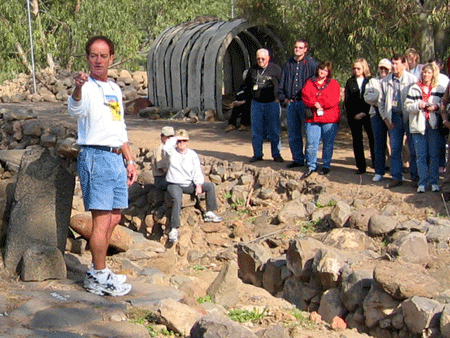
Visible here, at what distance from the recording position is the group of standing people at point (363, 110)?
979 centimetres

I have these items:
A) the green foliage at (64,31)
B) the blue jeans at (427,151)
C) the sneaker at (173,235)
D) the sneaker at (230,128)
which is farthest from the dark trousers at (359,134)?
the green foliage at (64,31)

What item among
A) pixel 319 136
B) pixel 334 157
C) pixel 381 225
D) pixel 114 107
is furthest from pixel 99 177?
pixel 334 157

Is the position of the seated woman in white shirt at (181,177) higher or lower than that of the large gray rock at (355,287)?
higher

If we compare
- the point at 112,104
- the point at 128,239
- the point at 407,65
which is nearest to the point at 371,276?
the point at 128,239

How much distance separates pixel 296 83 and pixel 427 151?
2296 millimetres

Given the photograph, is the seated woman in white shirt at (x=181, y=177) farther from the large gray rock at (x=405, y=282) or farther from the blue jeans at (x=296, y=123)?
the large gray rock at (x=405, y=282)

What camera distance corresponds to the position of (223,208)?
1219cm

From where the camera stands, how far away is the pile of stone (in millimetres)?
25203

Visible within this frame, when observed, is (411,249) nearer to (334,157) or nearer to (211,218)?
(211,218)

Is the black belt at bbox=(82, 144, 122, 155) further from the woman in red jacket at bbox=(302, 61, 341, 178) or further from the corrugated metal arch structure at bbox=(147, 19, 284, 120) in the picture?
the corrugated metal arch structure at bbox=(147, 19, 284, 120)

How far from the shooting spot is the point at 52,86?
85.3ft

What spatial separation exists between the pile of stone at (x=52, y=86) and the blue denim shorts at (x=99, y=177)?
63.7 feet

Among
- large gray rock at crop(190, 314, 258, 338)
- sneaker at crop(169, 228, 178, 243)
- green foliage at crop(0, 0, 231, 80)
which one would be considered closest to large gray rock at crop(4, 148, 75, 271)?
large gray rock at crop(190, 314, 258, 338)

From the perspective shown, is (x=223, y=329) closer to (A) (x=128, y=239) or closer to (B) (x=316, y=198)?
(A) (x=128, y=239)
